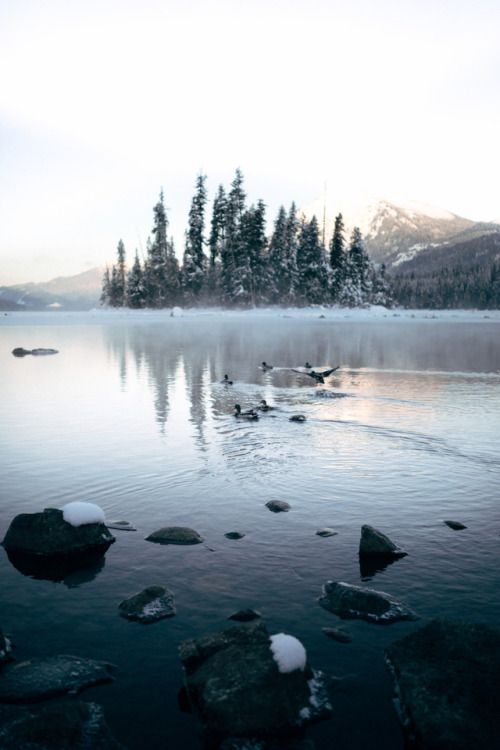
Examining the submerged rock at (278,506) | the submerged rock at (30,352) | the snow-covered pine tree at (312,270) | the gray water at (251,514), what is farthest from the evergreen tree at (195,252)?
the submerged rock at (278,506)

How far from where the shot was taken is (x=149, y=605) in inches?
290

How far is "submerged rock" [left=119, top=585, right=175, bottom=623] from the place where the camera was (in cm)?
725

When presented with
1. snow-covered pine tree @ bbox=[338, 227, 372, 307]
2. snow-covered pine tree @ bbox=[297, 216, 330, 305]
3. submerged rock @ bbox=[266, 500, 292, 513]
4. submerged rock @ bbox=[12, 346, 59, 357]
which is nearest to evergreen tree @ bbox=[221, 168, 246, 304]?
snow-covered pine tree @ bbox=[297, 216, 330, 305]

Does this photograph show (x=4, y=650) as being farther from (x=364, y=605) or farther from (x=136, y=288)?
(x=136, y=288)

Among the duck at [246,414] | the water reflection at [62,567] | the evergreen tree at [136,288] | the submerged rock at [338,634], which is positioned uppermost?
the evergreen tree at [136,288]

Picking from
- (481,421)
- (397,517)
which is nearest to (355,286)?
(481,421)

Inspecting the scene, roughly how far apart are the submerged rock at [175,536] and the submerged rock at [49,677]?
2952 mm

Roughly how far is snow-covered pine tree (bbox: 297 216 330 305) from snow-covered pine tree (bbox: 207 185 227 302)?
48.0ft

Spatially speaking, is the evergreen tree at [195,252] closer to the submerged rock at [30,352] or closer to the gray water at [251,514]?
the submerged rock at [30,352]

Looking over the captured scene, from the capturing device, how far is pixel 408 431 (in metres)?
17.1

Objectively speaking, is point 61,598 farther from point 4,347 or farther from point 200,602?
point 4,347

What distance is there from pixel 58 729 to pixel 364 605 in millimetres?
3842

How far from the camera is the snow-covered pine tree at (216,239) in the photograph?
343 feet

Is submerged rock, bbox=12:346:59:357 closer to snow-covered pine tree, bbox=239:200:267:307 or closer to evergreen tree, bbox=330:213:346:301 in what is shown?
snow-covered pine tree, bbox=239:200:267:307
